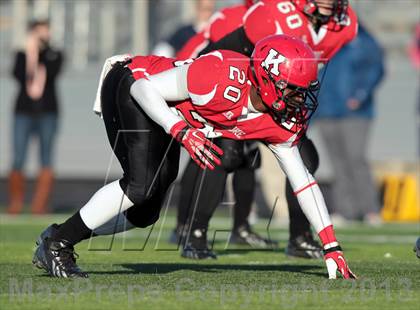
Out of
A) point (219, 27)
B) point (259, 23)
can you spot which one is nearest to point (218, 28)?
point (219, 27)

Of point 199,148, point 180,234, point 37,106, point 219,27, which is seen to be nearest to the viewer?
point 199,148

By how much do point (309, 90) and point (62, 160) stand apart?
442 inches

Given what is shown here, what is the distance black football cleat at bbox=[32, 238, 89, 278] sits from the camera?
6375 millimetres

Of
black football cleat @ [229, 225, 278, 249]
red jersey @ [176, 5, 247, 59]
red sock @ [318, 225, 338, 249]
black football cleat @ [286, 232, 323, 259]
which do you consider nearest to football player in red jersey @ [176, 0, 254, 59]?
red jersey @ [176, 5, 247, 59]

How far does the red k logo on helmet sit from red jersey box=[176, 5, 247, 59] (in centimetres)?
211

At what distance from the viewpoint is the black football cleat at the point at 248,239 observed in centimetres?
905

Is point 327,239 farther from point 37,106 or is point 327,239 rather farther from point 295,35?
point 37,106

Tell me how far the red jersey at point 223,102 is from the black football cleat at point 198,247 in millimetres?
1463

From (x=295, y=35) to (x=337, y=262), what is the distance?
6.27 ft

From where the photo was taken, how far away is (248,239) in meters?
9.10

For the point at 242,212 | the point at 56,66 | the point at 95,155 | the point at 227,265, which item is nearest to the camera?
the point at 227,265

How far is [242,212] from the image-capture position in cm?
917

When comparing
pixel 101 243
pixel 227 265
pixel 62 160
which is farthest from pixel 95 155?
pixel 227 265

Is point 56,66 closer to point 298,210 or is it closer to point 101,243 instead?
point 101,243
